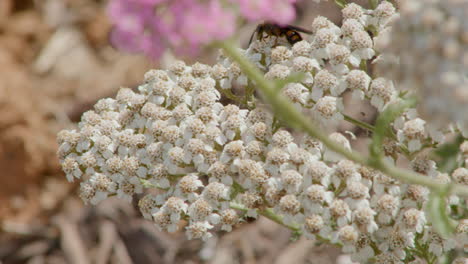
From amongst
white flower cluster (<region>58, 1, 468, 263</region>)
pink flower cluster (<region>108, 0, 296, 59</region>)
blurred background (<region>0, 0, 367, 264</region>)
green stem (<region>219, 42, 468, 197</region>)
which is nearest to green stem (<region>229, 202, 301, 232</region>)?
white flower cluster (<region>58, 1, 468, 263</region>)

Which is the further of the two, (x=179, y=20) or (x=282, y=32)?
(x=282, y=32)

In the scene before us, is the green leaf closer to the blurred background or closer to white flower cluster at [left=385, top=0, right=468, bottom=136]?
white flower cluster at [left=385, top=0, right=468, bottom=136]

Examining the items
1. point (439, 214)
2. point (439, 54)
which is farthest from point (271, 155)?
point (439, 54)

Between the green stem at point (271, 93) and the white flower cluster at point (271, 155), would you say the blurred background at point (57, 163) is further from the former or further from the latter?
the green stem at point (271, 93)

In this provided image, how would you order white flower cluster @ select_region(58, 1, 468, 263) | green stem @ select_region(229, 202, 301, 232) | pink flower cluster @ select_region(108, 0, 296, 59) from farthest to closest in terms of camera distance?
green stem @ select_region(229, 202, 301, 232) → white flower cluster @ select_region(58, 1, 468, 263) → pink flower cluster @ select_region(108, 0, 296, 59)

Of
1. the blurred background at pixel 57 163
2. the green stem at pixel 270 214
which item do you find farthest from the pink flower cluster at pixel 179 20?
the blurred background at pixel 57 163

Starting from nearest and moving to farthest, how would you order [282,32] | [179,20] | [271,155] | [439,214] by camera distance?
[179,20] < [439,214] < [271,155] < [282,32]

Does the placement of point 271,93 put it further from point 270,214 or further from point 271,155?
point 270,214
